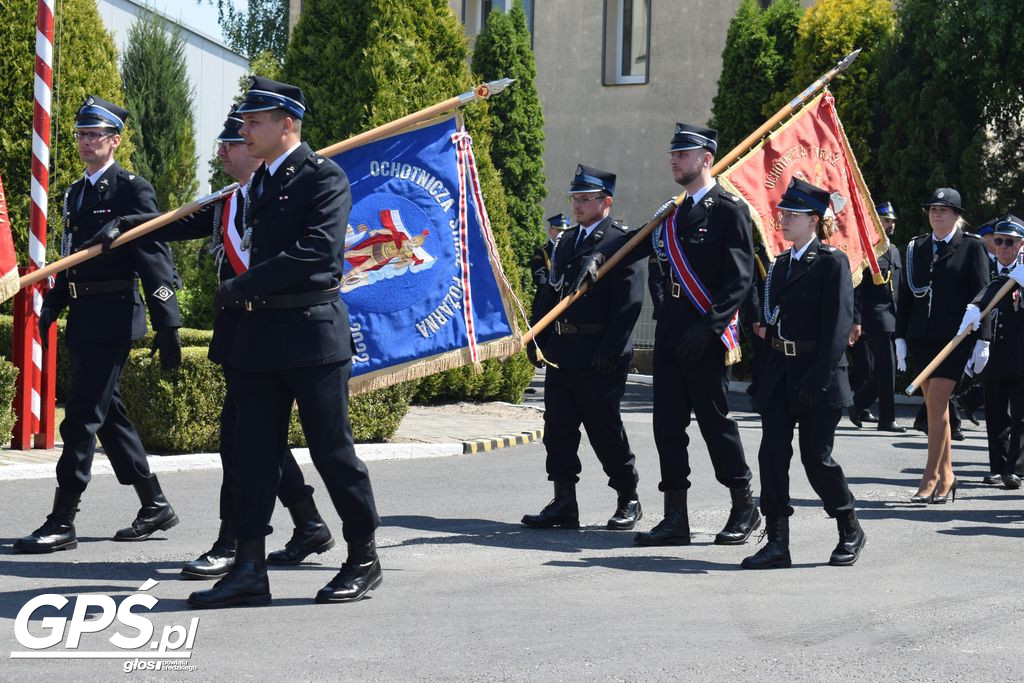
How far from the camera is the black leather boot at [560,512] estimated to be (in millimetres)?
8719

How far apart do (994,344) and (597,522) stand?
11.4ft

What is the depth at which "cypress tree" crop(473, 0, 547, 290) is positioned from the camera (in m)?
20.7

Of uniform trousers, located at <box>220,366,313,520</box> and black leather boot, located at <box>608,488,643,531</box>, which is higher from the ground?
uniform trousers, located at <box>220,366,313,520</box>

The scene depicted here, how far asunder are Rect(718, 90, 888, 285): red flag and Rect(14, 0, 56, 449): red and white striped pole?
514 centimetres

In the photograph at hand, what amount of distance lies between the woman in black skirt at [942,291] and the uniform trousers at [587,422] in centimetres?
251

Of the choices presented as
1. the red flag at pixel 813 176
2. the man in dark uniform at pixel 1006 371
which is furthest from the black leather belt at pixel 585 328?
the man in dark uniform at pixel 1006 371

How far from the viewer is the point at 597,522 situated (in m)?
9.00

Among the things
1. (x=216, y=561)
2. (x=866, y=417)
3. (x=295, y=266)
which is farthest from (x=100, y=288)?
(x=866, y=417)

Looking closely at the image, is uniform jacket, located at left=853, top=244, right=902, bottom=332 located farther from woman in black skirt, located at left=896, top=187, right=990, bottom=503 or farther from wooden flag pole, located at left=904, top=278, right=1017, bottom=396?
wooden flag pole, located at left=904, top=278, right=1017, bottom=396

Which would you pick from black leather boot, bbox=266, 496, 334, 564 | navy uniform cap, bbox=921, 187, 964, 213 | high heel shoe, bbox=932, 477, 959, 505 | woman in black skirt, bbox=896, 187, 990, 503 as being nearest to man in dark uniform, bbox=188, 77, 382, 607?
black leather boot, bbox=266, 496, 334, 564

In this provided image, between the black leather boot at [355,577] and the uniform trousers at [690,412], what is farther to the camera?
the uniform trousers at [690,412]

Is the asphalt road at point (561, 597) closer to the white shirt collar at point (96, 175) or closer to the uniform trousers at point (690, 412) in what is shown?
the uniform trousers at point (690, 412)

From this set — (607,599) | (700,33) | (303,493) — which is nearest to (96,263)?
(303,493)

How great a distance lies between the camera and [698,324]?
786 cm
